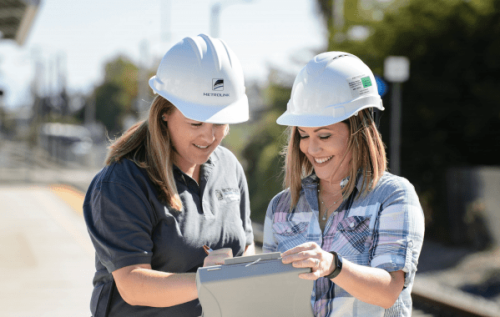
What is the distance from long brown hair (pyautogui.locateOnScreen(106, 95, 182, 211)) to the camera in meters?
2.19

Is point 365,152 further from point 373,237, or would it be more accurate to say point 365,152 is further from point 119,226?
point 119,226

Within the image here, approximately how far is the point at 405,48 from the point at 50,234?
813 centimetres

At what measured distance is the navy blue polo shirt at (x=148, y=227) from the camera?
204 cm

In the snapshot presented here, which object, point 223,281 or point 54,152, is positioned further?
point 54,152

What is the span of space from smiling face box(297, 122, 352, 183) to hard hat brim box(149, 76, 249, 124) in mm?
291

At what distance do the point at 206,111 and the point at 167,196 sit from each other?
1.21 feet

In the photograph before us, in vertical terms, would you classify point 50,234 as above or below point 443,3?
below

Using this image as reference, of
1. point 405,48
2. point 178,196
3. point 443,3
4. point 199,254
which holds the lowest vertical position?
point 199,254

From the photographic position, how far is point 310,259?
1.67 metres

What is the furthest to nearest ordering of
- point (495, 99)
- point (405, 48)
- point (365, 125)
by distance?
point (405, 48), point (495, 99), point (365, 125)

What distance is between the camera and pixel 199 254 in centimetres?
224

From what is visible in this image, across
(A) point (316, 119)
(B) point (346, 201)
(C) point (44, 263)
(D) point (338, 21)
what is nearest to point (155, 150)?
(A) point (316, 119)

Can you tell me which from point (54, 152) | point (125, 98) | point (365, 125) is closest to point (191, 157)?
point (365, 125)

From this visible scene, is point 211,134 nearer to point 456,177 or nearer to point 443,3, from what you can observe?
point 456,177
